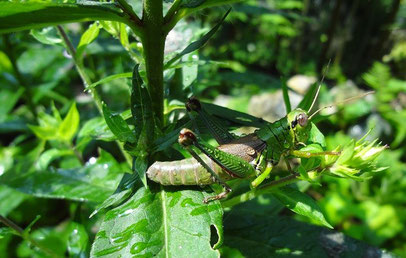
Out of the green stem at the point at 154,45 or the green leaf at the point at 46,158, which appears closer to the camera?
the green stem at the point at 154,45

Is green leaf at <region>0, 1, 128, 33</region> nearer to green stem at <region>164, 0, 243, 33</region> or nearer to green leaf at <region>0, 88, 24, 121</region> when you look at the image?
green stem at <region>164, 0, 243, 33</region>

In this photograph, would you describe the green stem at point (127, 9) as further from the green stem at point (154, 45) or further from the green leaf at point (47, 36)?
the green leaf at point (47, 36)

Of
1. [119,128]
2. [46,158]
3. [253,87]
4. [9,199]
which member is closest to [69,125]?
[46,158]

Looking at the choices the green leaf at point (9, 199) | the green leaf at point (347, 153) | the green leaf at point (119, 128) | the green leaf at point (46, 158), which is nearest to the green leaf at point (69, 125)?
the green leaf at point (46, 158)

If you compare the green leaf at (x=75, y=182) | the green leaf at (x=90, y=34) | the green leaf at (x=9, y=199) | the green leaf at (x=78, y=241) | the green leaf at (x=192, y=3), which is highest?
the green leaf at (x=90, y=34)

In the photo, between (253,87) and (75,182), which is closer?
(75,182)

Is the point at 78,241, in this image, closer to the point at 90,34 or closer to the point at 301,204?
the point at 90,34

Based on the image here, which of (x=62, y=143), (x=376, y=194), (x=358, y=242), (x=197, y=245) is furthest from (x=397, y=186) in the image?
(x=197, y=245)
